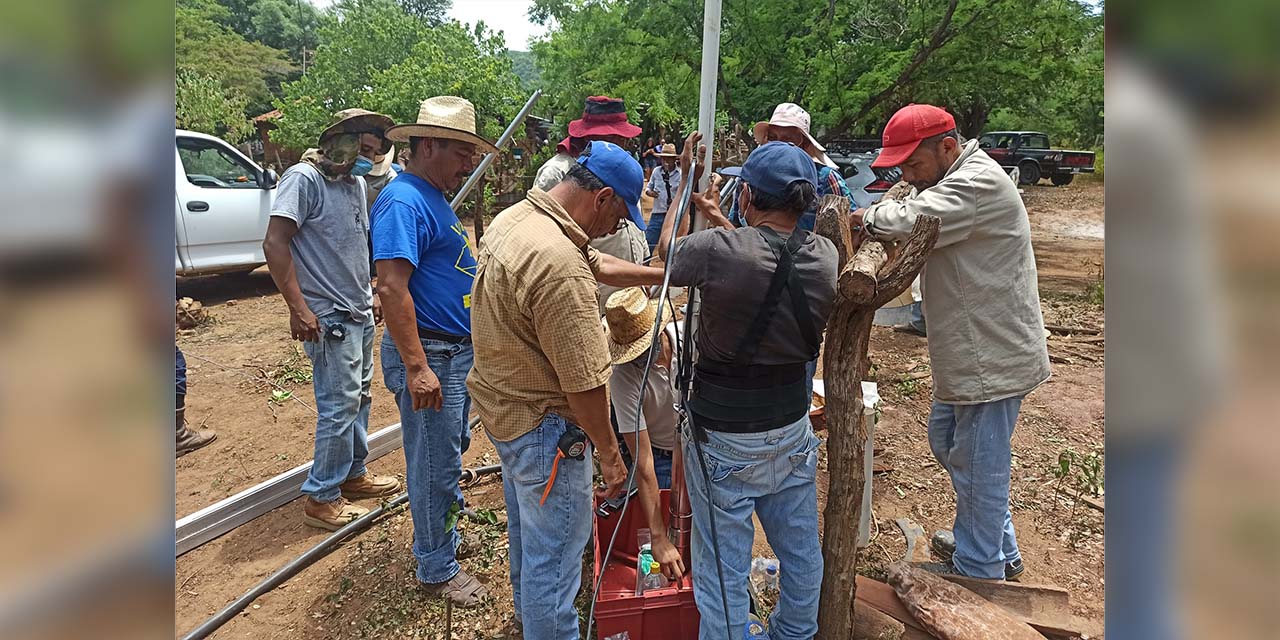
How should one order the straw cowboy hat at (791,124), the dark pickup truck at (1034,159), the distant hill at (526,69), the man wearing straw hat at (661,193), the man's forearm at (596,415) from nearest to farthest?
the man's forearm at (596,415)
the straw cowboy hat at (791,124)
the man wearing straw hat at (661,193)
the distant hill at (526,69)
the dark pickup truck at (1034,159)

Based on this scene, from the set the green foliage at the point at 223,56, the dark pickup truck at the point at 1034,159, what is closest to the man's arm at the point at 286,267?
the green foliage at the point at 223,56

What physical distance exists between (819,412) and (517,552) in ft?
6.24

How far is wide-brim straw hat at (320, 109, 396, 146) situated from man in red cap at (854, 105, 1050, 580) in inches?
103

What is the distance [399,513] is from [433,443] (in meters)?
1.11

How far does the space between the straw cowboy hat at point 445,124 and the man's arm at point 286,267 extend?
0.78m

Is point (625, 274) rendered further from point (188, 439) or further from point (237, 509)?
point (188, 439)

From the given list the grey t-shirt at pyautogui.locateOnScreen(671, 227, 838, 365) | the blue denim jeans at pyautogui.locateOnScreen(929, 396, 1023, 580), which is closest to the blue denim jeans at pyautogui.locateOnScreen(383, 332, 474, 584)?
the grey t-shirt at pyautogui.locateOnScreen(671, 227, 838, 365)

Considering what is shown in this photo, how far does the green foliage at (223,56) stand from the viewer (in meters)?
21.9

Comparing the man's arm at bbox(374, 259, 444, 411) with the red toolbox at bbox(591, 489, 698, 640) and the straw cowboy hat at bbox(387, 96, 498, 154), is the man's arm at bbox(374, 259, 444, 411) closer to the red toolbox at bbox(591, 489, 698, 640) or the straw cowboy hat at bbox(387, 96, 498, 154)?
the straw cowboy hat at bbox(387, 96, 498, 154)

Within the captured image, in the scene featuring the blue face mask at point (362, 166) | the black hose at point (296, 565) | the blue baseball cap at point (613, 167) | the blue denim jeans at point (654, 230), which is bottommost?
the black hose at point (296, 565)

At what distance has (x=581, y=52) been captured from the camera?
12.8 meters

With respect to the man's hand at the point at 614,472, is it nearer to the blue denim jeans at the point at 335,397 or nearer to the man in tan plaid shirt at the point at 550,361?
the man in tan plaid shirt at the point at 550,361
